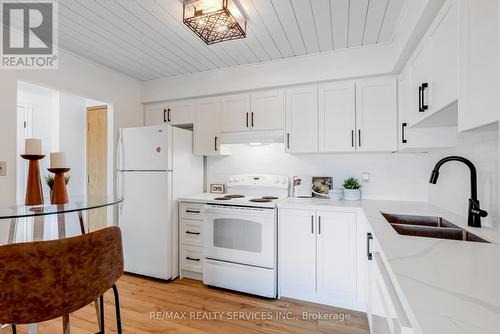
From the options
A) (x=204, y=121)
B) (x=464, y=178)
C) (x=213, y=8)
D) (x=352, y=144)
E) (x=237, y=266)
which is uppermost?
(x=213, y=8)

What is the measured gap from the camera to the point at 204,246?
8.66ft

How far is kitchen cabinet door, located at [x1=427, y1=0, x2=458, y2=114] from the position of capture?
115 centimetres

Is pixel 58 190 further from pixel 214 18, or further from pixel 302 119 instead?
pixel 302 119

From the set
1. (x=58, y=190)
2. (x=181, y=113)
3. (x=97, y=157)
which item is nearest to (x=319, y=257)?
(x=58, y=190)

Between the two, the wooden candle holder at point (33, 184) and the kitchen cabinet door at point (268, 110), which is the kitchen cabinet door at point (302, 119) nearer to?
the kitchen cabinet door at point (268, 110)

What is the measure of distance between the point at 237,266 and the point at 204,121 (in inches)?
68.7

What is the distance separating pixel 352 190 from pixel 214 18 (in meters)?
2.03

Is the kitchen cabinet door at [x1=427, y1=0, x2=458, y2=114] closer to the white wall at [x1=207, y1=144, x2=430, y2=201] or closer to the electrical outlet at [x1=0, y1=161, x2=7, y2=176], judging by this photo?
the white wall at [x1=207, y1=144, x2=430, y2=201]

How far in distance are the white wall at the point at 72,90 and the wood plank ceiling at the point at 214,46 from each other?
16 cm

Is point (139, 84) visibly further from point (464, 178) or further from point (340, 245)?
point (464, 178)

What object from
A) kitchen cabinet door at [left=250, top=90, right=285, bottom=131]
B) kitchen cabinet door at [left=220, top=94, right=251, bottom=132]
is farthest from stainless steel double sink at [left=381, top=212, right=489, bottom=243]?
kitchen cabinet door at [left=220, top=94, right=251, bottom=132]

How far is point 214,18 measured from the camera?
177cm

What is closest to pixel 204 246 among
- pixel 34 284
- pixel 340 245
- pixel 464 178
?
pixel 340 245

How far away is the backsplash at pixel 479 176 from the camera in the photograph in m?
1.40
